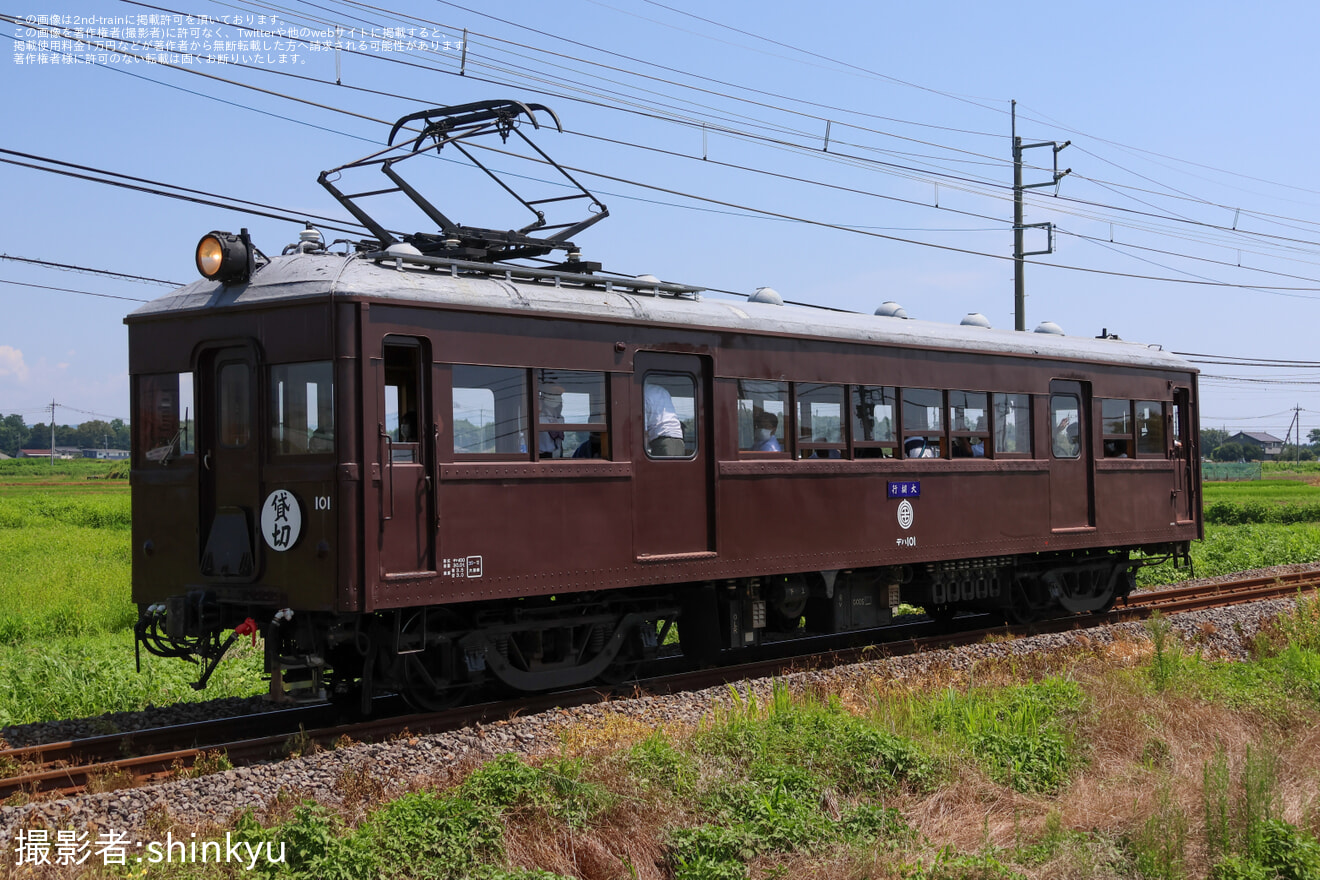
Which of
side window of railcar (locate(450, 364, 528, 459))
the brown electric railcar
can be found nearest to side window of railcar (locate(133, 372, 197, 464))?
the brown electric railcar

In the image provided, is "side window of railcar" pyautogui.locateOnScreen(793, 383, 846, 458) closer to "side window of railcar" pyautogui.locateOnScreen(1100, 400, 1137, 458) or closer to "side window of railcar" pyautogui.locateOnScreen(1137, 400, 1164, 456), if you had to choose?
"side window of railcar" pyautogui.locateOnScreen(1100, 400, 1137, 458)

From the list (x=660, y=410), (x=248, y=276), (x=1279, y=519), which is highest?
(x=248, y=276)

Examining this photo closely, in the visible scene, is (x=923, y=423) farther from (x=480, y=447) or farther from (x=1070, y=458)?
(x=480, y=447)

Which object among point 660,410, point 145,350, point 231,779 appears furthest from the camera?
point 660,410

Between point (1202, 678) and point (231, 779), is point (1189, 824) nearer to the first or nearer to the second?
point (1202, 678)

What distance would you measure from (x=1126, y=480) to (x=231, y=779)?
11.1m

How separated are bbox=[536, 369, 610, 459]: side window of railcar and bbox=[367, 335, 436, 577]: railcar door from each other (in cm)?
97

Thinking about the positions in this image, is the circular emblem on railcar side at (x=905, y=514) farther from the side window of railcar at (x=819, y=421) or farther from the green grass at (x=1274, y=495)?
the green grass at (x=1274, y=495)

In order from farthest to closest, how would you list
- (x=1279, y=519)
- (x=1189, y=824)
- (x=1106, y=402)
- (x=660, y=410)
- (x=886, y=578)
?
1. (x=1279, y=519)
2. (x=1106, y=402)
3. (x=886, y=578)
4. (x=660, y=410)
5. (x=1189, y=824)

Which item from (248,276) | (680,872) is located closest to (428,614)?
(248,276)

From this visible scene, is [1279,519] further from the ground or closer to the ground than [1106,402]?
closer to the ground

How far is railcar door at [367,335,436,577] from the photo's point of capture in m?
8.15

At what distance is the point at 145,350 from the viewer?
926cm

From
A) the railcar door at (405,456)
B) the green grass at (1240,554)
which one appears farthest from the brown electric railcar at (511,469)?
the green grass at (1240,554)
